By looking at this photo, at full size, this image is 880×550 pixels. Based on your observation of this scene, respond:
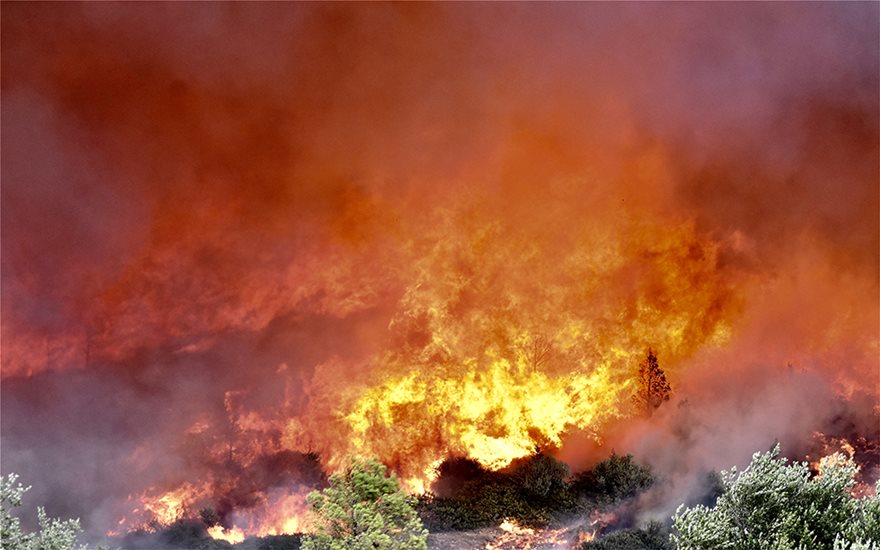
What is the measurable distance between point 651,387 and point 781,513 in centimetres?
1529

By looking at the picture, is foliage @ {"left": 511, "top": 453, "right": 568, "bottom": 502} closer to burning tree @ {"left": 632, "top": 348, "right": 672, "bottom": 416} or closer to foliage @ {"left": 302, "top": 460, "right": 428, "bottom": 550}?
burning tree @ {"left": 632, "top": 348, "right": 672, "bottom": 416}

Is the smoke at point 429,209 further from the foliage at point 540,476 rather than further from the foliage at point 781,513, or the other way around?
the foliage at point 781,513

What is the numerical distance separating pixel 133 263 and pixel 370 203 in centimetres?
994

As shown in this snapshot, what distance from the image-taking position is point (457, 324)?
94.2 ft

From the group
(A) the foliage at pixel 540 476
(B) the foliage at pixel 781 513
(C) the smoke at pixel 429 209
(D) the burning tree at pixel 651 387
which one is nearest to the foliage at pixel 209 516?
(C) the smoke at pixel 429 209

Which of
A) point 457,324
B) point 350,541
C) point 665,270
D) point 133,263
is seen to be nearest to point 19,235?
point 133,263

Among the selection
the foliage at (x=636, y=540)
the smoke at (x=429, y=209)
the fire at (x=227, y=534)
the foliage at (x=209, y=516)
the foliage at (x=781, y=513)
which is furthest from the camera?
the smoke at (x=429, y=209)

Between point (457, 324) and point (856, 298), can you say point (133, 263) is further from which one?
point (856, 298)

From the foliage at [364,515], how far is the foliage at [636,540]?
808cm

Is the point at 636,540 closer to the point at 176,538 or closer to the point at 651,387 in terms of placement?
the point at 651,387

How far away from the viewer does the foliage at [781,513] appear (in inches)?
505

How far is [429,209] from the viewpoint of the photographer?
1188 inches

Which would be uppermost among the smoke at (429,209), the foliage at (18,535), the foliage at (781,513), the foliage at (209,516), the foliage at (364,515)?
the smoke at (429,209)

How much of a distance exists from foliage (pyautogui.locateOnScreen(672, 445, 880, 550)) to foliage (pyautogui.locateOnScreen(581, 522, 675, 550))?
22.9 ft
